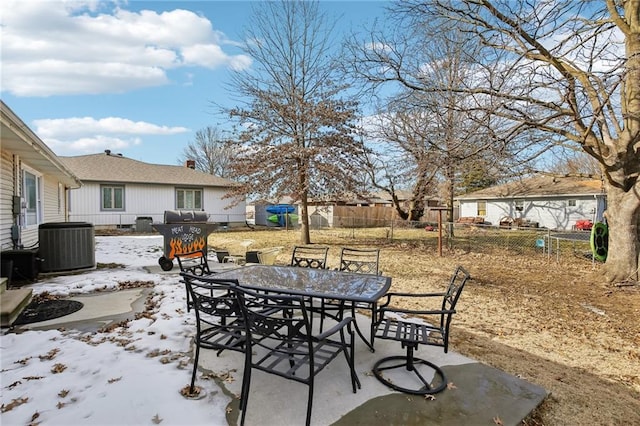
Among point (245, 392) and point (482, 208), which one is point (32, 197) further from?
point (482, 208)

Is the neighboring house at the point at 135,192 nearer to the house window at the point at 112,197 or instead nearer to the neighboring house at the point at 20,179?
the house window at the point at 112,197

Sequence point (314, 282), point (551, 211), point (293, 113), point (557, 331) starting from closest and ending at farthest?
point (314, 282)
point (557, 331)
point (293, 113)
point (551, 211)

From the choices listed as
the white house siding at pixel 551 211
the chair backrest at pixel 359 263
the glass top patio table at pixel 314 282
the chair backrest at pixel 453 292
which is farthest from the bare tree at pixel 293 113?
the white house siding at pixel 551 211

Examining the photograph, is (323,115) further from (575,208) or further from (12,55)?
(575,208)

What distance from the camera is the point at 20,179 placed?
7.29 meters

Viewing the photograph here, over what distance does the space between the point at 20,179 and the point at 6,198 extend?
1.07 m

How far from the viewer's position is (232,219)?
2288cm

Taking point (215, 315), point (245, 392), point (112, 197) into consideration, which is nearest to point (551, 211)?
point (215, 315)

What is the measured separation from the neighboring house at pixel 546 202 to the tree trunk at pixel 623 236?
1342 centimetres

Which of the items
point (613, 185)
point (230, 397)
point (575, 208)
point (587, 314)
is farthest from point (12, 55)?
point (575, 208)

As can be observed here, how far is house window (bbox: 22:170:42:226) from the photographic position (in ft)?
25.7

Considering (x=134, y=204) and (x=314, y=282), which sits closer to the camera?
(x=314, y=282)

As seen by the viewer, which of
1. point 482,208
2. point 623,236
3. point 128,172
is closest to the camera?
point 623,236

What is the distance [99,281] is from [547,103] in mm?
9601
